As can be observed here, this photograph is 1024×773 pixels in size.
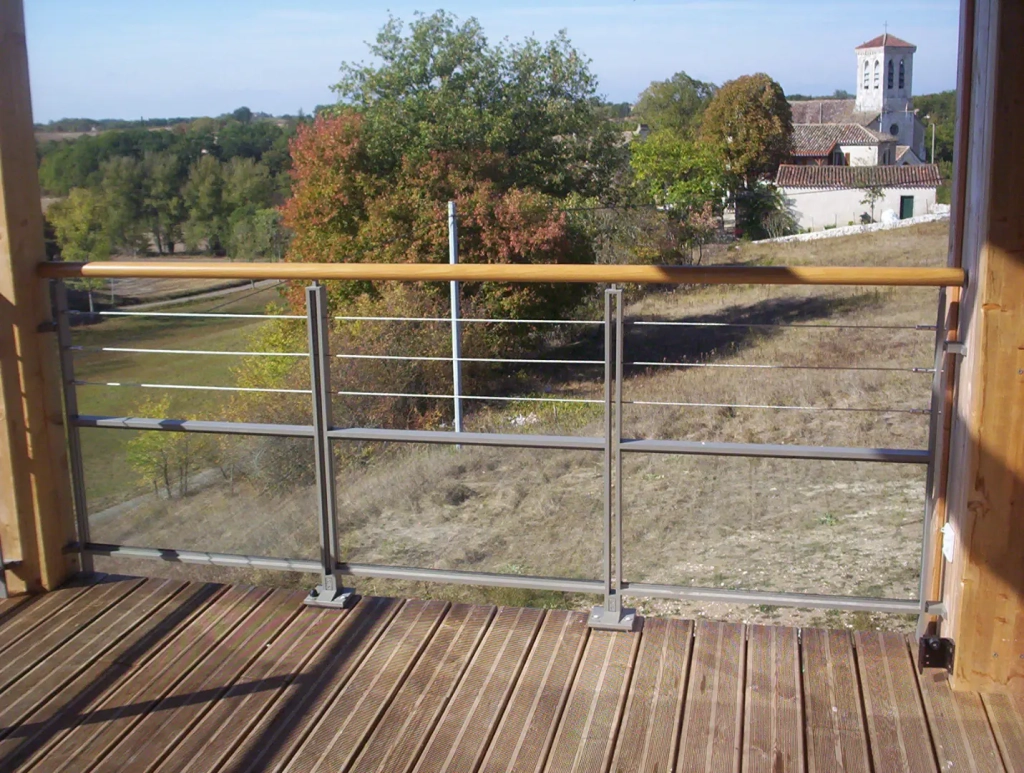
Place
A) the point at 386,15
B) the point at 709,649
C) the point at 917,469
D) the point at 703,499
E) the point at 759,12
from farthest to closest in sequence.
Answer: the point at 759,12 → the point at 386,15 → the point at 917,469 → the point at 703,499 → the point at 709,649

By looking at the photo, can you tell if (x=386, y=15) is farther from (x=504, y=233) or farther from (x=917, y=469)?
(x=917, y=469)

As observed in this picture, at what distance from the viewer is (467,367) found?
38.9ft

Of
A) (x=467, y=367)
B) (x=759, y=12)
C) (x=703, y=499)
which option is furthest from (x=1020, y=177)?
(x=759, y=12)

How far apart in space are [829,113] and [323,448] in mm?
33826

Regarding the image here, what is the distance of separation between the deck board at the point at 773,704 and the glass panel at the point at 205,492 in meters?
4.67

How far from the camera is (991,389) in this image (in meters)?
1.96

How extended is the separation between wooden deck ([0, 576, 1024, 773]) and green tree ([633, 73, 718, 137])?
25.4 m

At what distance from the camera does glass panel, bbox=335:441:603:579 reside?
6.35 m

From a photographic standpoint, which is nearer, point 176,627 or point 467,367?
point 176,627

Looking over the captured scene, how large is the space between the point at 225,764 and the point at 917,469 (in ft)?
21.0

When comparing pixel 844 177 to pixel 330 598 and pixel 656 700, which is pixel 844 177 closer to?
pixel 330 598

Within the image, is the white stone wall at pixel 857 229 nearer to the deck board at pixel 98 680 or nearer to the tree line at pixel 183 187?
the tree line at pixel 183 187

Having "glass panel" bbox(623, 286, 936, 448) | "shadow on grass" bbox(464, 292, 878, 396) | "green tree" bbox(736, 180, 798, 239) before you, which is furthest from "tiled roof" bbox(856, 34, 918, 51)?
"shadow on grass" bbox(464, 292, 878, 396)

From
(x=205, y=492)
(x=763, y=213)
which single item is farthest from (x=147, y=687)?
(x=763, y=213)
